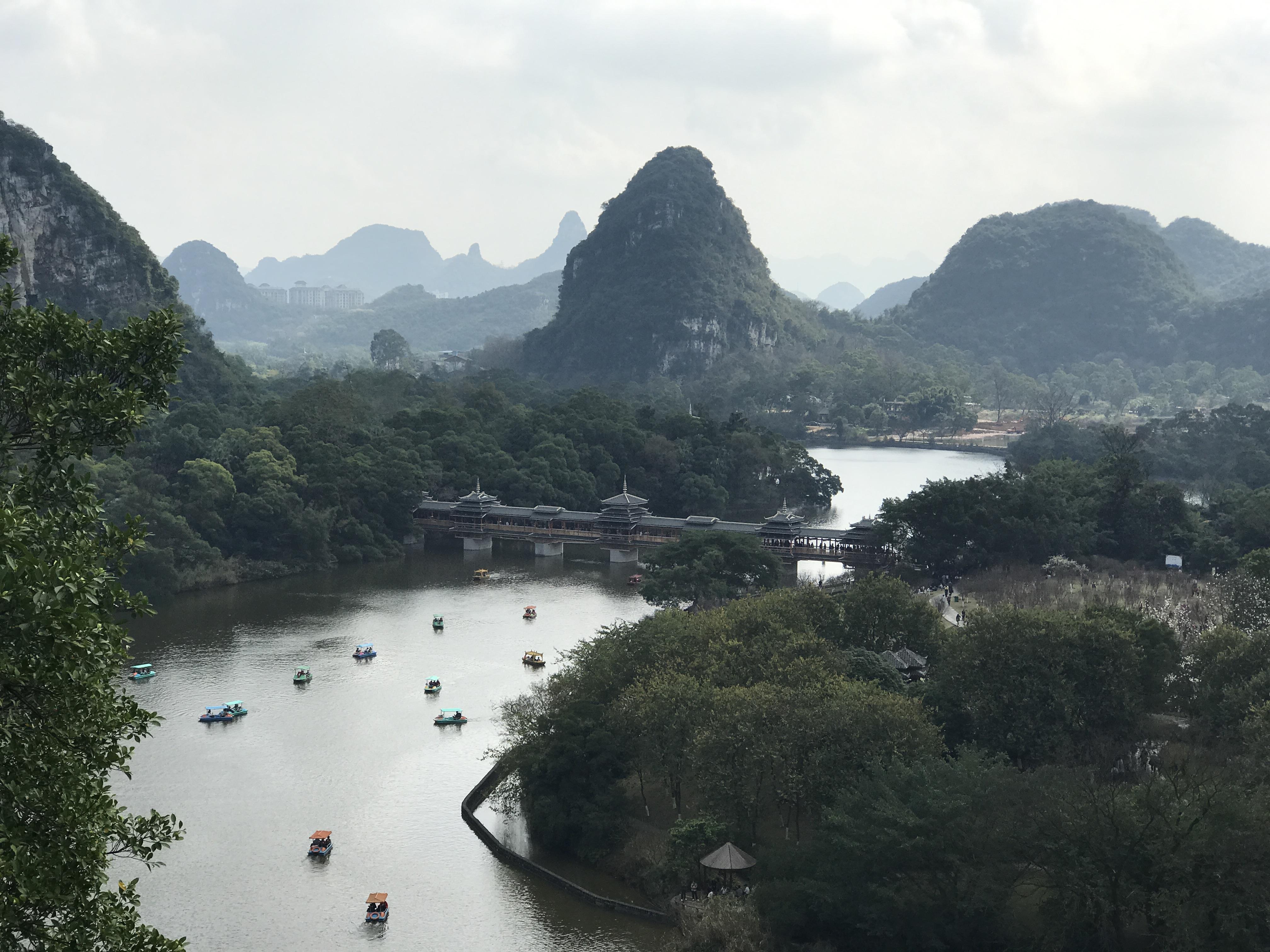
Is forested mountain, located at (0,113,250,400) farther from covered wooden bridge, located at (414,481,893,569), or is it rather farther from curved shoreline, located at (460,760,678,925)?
curved shoreline, located at (460,760,678,925)

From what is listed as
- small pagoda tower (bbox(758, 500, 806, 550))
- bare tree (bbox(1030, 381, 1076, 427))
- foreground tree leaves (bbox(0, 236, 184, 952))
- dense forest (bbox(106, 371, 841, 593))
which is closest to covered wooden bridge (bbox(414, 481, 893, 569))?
small pagoda tower (bbox(758, 500, 806, 550))

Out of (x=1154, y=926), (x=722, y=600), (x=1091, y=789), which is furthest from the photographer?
(x=722, y=600)

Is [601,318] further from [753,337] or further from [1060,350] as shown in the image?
[1060,350]

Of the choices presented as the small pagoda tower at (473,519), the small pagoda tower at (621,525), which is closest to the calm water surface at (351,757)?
the small pagoda tower at (621,525)

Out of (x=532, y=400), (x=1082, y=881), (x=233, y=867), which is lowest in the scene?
(x=233, y=867)

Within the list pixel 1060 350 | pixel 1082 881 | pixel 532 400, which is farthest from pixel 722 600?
pixel 1060 350

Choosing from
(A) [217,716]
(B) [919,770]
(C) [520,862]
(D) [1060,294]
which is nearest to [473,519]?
(A) [217,716]

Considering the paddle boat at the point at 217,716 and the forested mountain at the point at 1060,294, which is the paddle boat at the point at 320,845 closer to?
the paddle boat at the point at 217,716
